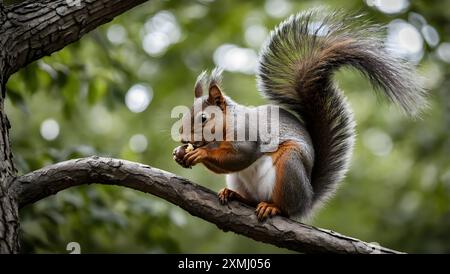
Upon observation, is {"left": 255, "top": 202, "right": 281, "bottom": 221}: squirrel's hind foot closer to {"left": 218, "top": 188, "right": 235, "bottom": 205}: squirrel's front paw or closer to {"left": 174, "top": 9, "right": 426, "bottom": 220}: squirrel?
{"left": 174, "top": 9, "right": 426, "bottom": 220}: squirrel

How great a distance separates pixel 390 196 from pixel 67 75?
3.47 m

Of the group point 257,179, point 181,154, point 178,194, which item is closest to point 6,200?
point 178,194

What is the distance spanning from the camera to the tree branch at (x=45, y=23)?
2.19 meters

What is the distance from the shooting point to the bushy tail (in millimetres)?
2604

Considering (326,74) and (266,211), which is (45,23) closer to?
(266,211)

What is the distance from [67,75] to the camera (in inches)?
130

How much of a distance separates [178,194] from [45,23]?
84 centimetres

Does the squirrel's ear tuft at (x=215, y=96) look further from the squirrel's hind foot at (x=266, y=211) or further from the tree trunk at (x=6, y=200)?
the tree trunk at (x=6, y=200)

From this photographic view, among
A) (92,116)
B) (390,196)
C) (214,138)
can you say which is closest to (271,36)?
(214,138)

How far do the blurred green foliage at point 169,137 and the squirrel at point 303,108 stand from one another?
31 cm

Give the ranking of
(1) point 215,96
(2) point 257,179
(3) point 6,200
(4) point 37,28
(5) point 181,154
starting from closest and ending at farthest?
1. (3) point 6,200
2. (4) point 37,28
3. (5) point 181,154
4. (2) point 257,179
5. (1) point 215,96

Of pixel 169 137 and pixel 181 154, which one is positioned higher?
pixel 169 137

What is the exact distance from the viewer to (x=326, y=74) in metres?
2.81
